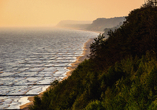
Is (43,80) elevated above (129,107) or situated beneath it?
situated beneath

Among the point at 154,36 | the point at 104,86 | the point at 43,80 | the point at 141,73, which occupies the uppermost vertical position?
→ the point at 154,36

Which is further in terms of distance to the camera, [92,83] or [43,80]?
[43,80]

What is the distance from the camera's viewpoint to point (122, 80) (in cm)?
544

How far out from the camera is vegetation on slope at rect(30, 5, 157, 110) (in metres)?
4.18

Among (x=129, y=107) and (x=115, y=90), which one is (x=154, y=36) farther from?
(x=129, y=107)

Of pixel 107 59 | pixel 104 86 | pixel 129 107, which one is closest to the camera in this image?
pixel 129 107

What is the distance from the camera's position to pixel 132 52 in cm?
769

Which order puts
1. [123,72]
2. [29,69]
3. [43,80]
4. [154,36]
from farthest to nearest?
[29,69]
[43,80]
[154,36]
[123,72]

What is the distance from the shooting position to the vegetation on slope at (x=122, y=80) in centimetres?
418

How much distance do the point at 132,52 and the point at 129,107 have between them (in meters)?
4.13

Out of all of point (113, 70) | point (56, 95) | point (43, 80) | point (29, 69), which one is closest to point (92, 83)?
point (113, 70)

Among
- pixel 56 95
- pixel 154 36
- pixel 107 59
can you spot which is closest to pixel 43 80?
pixel 56 95

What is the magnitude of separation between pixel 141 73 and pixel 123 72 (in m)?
1.02

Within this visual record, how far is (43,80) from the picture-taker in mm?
14922
